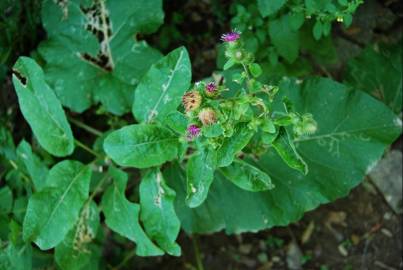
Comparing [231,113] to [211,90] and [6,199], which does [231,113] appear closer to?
A: [211,90]

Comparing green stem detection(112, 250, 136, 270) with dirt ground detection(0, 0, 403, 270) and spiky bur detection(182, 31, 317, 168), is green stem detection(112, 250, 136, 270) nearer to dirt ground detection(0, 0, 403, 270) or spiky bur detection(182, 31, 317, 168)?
dirt ground detection(0, 0, 403, 270)

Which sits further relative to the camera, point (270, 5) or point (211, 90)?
point (270, 5)

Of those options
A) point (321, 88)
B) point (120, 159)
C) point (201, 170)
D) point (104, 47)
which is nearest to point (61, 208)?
point (120, 159)

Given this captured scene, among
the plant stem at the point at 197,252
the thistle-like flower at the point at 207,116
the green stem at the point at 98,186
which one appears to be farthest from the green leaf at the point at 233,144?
the plant stem at the point at 197,252

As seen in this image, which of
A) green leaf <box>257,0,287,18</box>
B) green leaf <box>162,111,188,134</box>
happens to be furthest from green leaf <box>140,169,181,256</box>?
green leaf <box>257,0,287,18</box>

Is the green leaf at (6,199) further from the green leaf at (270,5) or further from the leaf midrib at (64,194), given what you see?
the green leaf at (270,5)

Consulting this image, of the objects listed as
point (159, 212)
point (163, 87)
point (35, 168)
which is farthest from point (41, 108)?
point (159, 212)
